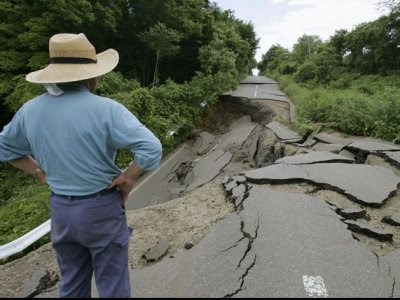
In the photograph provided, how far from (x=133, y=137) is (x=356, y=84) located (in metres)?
21.7

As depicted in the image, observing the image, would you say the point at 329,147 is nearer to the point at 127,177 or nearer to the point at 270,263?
the point at 270,263

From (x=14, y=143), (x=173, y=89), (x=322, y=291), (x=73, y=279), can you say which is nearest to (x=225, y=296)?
(x=322, y=291)

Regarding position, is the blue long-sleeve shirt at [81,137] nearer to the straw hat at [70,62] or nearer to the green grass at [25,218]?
the straw hat at [70,62]

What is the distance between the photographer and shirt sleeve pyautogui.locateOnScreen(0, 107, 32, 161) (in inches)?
89.9

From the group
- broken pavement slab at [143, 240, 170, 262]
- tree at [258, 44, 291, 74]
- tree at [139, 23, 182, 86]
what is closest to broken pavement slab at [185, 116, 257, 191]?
broken pavement slab at [143, 240, 170, 262]

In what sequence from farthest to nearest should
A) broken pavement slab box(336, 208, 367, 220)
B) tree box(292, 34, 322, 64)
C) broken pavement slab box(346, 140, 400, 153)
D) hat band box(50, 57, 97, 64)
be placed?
tree box(292, 34, 322, 64), broken pavement slab box(346, 140, 400, 153), broken pavement slab box(336, 208, 367, 220), hat band box(50, 57, 97, 64)

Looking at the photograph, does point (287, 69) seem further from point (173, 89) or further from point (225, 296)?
point (225, 296)

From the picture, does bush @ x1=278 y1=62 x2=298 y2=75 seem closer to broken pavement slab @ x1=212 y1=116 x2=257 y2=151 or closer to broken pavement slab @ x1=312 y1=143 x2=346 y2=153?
broken pavement slab @ x1=212 y1=116 x2=257 y2=151

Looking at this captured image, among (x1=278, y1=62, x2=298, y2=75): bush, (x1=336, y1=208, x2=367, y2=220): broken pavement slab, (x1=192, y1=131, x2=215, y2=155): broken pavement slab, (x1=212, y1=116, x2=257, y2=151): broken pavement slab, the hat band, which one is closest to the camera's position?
the hat band

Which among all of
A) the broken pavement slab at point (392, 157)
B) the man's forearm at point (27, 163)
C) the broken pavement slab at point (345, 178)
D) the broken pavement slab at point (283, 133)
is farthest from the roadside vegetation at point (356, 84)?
the man's forearm at point (27, 163)

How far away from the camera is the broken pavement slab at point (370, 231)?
167 inches

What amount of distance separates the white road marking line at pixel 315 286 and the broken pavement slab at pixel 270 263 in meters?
0.02

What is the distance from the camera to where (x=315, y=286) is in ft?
10.8

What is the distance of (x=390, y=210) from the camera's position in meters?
5.15
